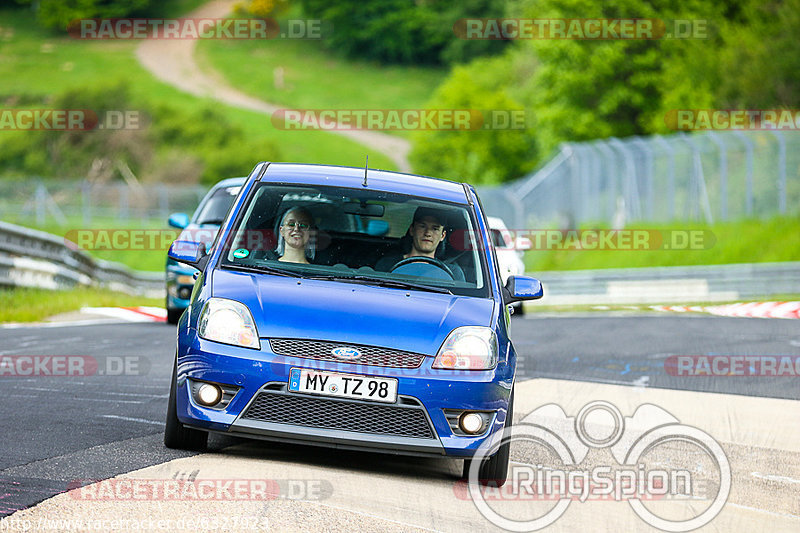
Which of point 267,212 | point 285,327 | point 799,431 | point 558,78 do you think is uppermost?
point 558,78

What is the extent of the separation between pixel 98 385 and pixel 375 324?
3.80 metres

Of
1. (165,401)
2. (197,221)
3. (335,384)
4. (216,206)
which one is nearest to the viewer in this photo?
(335,384)

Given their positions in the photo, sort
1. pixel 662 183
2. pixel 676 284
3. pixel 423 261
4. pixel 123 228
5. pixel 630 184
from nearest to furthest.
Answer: pixel 423 261
pixel 676 284
pixel 662 183
pixel 630 184
pixel 123 228

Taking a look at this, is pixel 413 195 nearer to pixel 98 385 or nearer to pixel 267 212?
pixel 267 212

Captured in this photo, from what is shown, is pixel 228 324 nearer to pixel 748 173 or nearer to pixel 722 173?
pixel 748 173

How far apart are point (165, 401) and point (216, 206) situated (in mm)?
6021

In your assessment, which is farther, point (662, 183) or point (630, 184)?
point (630, 184)

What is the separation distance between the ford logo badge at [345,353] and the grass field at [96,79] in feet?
254

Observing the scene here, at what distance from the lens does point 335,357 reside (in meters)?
6.78

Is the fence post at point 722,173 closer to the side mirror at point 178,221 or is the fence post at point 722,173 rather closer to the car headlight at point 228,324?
the side mirror at point 178,221

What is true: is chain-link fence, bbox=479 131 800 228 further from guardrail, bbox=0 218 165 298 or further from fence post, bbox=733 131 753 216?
guardrail, bbox=0 218 165 298

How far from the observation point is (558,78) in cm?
5859

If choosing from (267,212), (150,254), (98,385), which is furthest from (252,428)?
(150,254)

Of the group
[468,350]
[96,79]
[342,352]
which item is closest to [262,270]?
[342,352]
